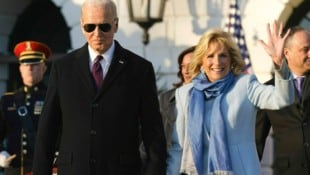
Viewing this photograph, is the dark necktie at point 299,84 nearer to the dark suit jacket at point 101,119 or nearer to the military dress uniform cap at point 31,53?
the dark suit jacket at point 101,119

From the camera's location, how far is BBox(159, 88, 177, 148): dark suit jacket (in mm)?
7215

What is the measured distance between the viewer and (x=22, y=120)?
797cm

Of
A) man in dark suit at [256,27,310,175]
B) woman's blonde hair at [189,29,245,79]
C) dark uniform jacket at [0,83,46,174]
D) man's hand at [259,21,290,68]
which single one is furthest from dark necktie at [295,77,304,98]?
dark uniform jacket at [0,83,46,174]

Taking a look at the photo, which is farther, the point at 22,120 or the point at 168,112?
the point at 22,120

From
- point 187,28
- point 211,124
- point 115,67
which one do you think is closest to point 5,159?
point 211,124

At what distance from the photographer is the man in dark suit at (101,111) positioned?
505 centimetres

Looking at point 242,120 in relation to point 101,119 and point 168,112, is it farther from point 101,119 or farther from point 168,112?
point 168,112

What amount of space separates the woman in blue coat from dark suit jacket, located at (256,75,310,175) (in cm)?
110

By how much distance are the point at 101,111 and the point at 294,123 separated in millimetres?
2107

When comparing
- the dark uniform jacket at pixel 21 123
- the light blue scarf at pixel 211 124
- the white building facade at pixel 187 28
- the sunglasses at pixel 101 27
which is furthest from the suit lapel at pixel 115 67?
the white building facade at pixel 187 28

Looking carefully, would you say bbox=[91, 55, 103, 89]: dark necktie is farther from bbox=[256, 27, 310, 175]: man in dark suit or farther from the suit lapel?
bbox=[256, 27, 310, 175]: man in dark suit

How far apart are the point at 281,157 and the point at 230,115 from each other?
130 cm

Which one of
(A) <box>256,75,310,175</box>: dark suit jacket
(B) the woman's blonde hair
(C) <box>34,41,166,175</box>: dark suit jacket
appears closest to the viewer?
(C) <box>34,41,166,175</box>: dark suit jacket

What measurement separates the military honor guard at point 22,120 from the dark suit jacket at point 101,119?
2703 millimetres
